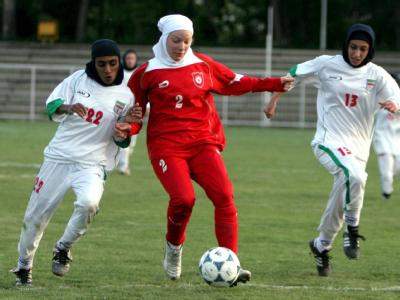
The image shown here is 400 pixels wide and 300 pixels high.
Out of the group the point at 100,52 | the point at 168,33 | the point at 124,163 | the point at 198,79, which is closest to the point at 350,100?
Result: the point at 198,79

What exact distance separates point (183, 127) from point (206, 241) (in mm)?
2974

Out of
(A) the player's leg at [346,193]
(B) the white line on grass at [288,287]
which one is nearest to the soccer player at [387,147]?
(A) the player's leg at [346,193]

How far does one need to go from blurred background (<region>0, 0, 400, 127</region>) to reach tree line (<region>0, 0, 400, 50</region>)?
4 centimetres

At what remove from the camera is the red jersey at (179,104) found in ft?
30.8

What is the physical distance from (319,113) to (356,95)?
45 centimetres

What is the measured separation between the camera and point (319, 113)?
10.6 meters

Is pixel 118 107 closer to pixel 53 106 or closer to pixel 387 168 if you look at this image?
pixel 53 106

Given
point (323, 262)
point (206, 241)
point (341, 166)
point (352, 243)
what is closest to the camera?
point (341, 166)

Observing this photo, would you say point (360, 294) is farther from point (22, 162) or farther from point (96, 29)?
point (96, 29)

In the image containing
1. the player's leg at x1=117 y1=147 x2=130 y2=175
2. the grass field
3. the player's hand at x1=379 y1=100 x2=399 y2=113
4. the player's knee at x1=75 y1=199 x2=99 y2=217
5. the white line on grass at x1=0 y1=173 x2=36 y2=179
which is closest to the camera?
the player's knee at x1=75 y1=199 x2=99 y2=217

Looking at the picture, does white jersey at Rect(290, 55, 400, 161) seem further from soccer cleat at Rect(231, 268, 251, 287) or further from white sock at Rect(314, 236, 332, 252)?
soccer cleat at Rect(231, 268, 251, 287)

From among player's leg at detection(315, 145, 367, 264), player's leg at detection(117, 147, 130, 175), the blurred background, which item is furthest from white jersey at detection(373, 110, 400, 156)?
the blurred background

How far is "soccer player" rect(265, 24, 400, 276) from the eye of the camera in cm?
1012

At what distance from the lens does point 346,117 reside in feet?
33.8
